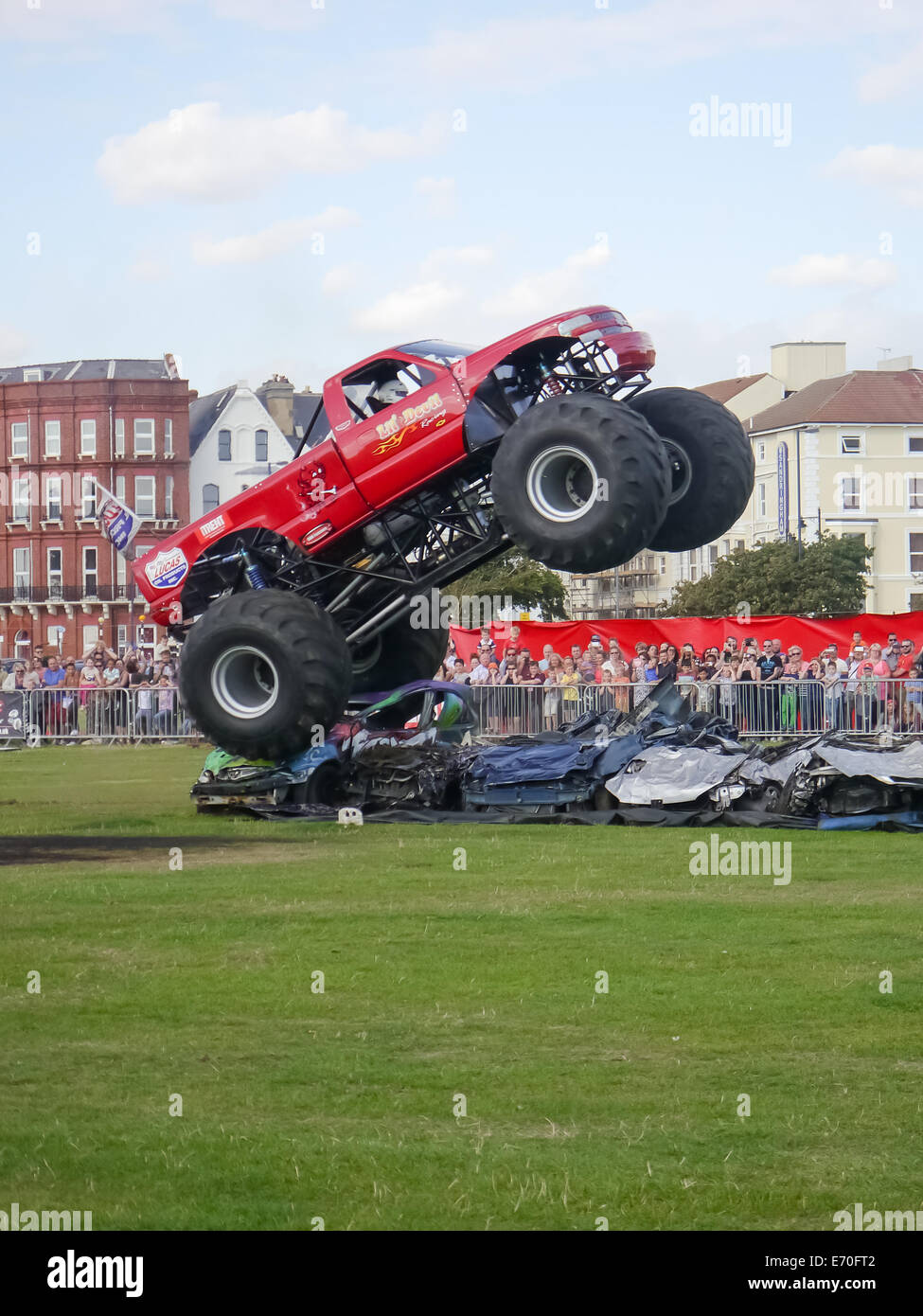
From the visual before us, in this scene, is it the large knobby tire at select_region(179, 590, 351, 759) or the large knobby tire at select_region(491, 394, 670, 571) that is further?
the large knobby tire at select_region(179, 590, 351, 759)

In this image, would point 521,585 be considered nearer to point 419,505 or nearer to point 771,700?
point 771,700

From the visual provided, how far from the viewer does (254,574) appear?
17984 millimetres

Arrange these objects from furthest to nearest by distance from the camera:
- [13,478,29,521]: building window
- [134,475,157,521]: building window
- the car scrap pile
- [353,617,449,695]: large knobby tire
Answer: [13,478,29,521]: building window < [134,475,157,521]: building window < [353,617,449,695]: large knobby tire < the car scrap pile

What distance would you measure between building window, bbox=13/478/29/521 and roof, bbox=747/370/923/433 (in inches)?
1546

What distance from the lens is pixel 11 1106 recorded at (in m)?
7.31

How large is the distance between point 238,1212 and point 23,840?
38.6 feet

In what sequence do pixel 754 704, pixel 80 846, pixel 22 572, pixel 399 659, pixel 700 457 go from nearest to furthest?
pixel 80 846 → pixel 700 457 → pixel 399 659 → pixel 754 704 → pixel 22 572

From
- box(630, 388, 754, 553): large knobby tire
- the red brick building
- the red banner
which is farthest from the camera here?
the red brick building

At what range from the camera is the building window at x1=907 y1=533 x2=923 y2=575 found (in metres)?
94.3

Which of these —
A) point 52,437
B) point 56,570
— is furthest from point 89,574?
point 52,437

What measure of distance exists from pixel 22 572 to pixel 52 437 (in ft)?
26.1
